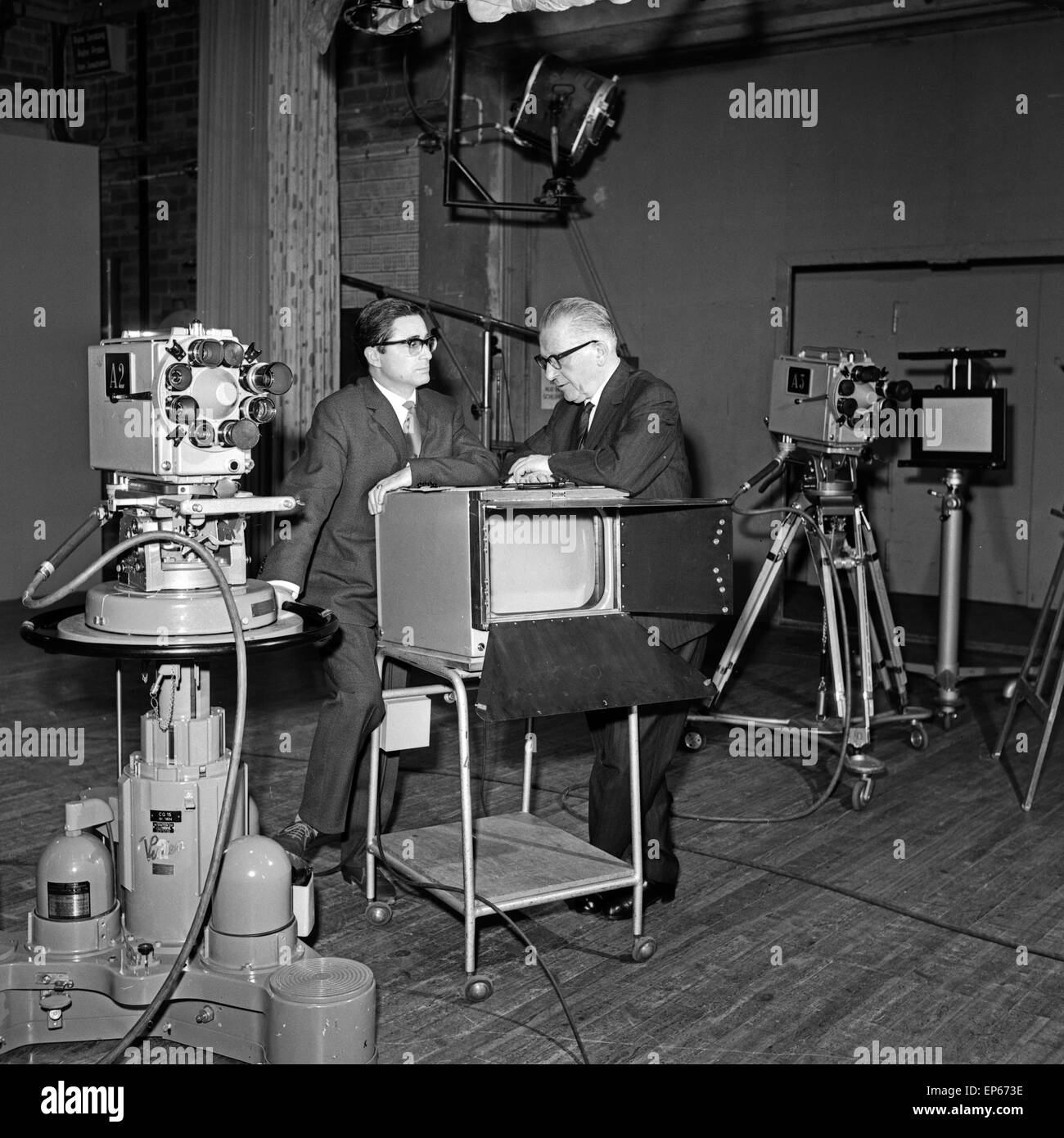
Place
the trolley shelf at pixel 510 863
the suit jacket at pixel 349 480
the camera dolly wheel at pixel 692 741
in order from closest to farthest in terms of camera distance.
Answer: the trolley shelf at pixel 510 863 < the suit jacket at pixel 349 480 < the camera dolly wheel at pixel 692 741

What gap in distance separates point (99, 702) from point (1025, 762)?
3.40 m

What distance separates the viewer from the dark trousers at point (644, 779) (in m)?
3.12

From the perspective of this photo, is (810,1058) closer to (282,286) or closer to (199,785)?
(199,785)

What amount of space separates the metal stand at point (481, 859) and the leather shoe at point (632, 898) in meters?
0.11

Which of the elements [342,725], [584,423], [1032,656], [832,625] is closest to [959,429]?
[1032,656]

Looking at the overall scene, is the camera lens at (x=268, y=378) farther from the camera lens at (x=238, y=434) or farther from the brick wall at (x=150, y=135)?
the brick wall at (x=150, y=135)

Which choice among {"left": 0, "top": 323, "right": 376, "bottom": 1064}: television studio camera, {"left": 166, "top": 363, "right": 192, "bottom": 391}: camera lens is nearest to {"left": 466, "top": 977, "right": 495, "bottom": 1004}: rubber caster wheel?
{"left": 0, "top": 323, "right": 376, "bottom": 1064}: television studio camera

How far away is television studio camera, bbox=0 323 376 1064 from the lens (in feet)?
7.79

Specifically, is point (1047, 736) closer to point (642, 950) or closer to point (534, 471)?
point (642, 950)

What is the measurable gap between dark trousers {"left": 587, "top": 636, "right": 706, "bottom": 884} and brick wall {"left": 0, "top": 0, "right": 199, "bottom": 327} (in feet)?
21.6

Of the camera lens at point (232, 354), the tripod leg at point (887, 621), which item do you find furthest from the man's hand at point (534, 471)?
the tripod leg at point (887, 621)

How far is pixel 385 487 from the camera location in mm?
2896

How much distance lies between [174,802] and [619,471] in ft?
3.83

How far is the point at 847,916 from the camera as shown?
10.4 feet
